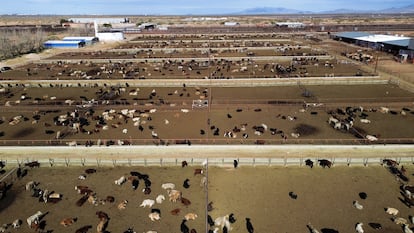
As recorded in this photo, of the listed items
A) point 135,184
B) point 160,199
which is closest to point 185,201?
point 160,199

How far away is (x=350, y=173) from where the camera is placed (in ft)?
90.2

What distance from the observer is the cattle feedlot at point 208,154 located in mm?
22672

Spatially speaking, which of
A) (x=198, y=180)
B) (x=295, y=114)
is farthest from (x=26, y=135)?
(x=295, y=114)

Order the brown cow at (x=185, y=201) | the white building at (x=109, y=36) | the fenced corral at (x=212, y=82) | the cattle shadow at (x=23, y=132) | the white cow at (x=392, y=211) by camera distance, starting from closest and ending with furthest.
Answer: the white cow at (x=392, y=211) < the brown cow at (x=185, y=201) < the cattle shadow at (x=23, y=132) < the fenced corral at (x=212, y=82) < the white building at (x=109, y=36)

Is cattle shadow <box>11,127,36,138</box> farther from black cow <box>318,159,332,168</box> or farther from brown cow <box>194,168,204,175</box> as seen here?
black cow <box>318,159,332,168</box>

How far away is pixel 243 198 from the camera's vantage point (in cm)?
2462

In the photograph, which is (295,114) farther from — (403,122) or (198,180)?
(198,180)

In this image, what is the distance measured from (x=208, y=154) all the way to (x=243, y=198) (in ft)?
24.4

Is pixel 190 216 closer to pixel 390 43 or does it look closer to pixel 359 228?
A: pixel 359 228

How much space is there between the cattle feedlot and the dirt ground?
3.7 inches

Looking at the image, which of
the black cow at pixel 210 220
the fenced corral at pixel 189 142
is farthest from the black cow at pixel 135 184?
the black cow at pixel 210 220

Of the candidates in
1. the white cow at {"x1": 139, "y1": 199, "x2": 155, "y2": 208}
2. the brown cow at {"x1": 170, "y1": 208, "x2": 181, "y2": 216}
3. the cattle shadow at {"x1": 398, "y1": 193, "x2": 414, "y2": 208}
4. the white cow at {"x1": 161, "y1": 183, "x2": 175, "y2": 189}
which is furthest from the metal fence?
the brown cow at {"x1": 170, "y1": 208, "x2": 181, "y2": 216}

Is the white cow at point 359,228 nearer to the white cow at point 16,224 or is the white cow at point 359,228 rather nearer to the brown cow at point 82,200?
the brown cow at point 82,200

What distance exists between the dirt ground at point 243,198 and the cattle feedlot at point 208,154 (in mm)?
93
